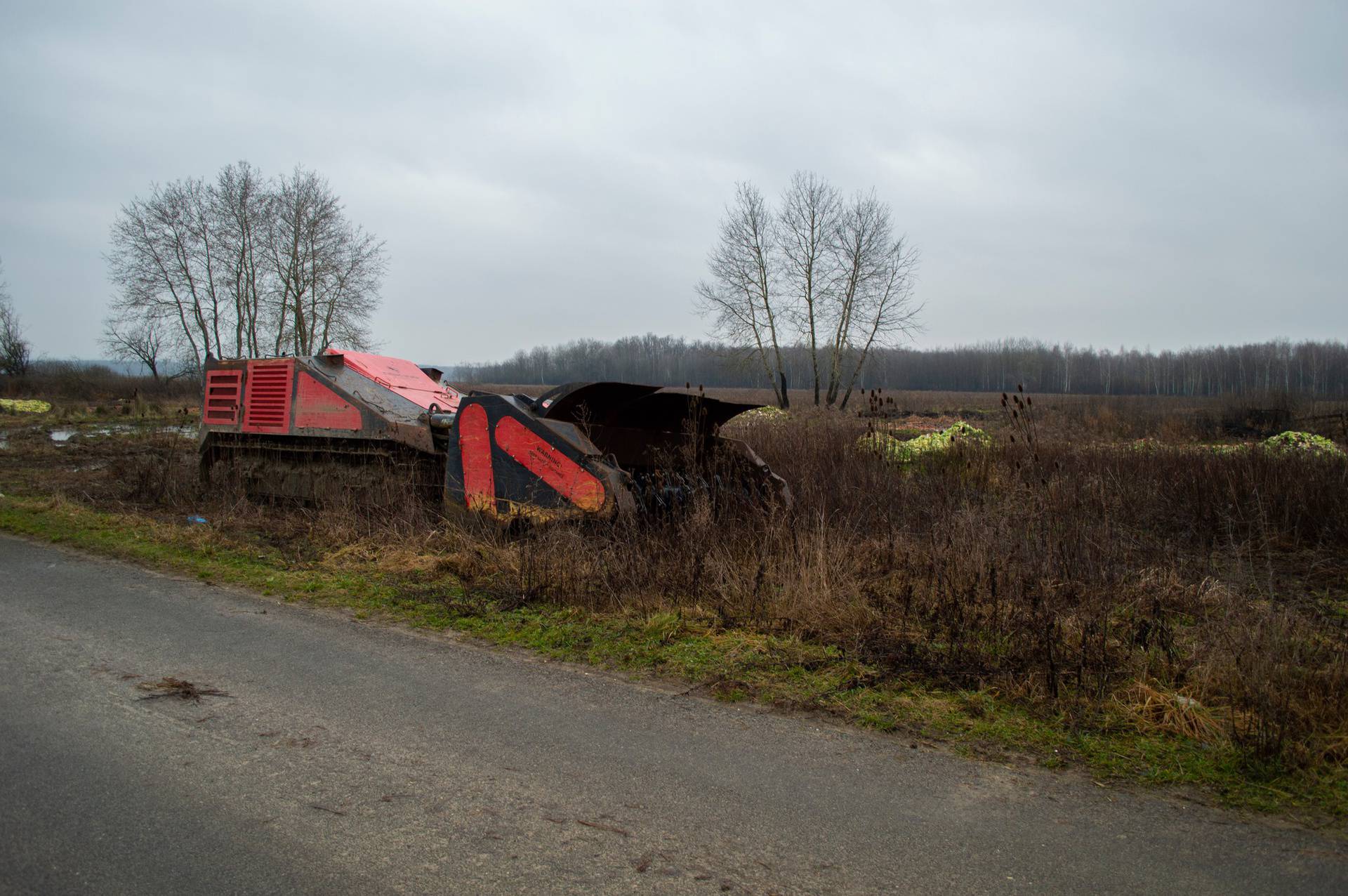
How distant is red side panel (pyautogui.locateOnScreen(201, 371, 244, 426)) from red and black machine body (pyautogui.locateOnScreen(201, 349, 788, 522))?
0.02 metres

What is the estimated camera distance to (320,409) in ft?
33.8

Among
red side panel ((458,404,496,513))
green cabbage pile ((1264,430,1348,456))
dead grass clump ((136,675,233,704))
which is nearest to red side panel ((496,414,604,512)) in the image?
red side panel ((458,404,496,513))

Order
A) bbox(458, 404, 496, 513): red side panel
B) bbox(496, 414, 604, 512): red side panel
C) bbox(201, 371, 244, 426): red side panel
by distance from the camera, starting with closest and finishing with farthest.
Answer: bbox(496, 414, 604, 512): red side panel < bbox(458, 404, 496, 513): red side panel < bbox(201, 371, 244, 426): red side panel

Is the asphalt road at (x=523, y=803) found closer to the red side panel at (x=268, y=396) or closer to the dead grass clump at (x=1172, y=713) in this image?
the dead grass clump at (x=1172, y=713)

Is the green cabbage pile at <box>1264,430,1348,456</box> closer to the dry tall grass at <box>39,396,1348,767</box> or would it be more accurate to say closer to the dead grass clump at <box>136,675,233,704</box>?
the dry tall grass at <box>39,396,1348,767</box>

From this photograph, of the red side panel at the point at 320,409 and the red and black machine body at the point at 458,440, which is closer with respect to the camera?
the red and black machine body at the point at 458,440

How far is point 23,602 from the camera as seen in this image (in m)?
6.15

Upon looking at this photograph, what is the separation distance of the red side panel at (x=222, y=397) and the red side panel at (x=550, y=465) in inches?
216

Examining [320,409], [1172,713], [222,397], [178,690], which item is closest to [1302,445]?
[1172,713]

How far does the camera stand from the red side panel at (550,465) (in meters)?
7.14

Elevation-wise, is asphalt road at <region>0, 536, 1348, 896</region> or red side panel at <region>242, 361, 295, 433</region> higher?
red side panel at <region>242, 361, 295, 433</region>

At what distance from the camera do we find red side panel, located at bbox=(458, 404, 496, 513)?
7.96m

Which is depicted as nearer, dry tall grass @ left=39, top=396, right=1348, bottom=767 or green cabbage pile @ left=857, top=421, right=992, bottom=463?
dry tall grass @ left=39, top=396, right=1348, bottom=767

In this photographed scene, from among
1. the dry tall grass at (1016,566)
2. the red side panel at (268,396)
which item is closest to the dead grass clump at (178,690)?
Answer: the dry tall grass at (1016,566)
